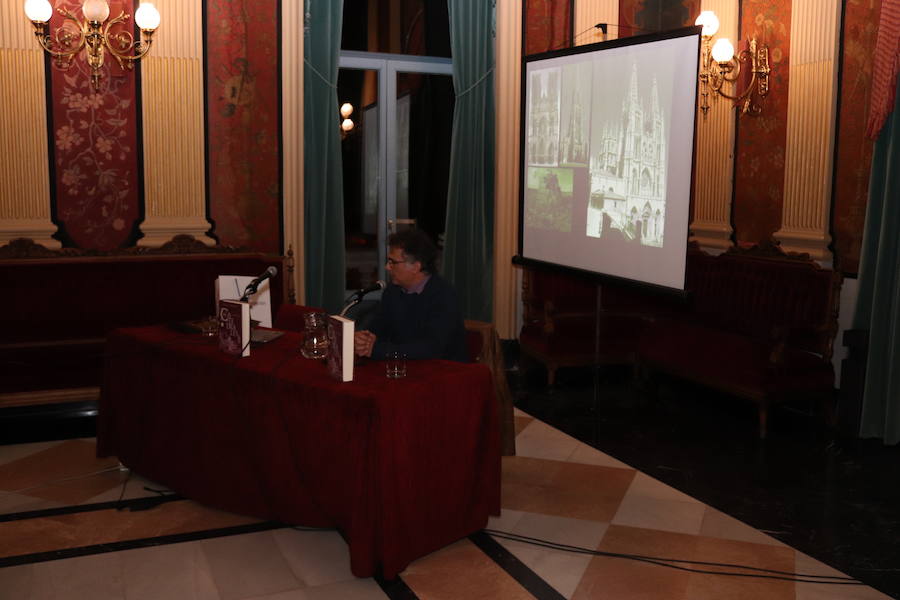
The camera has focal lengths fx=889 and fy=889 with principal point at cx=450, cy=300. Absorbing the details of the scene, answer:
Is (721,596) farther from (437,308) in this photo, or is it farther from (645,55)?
(645,55)

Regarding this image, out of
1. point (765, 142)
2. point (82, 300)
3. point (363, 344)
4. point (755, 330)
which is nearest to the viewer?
point (363, 344)

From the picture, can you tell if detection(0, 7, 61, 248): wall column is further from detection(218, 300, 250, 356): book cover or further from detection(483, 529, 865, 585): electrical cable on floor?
detection(483, 529, 865, 585): electrical cable on floor

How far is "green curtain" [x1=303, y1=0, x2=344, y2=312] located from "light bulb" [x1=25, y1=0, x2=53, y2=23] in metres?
1.69

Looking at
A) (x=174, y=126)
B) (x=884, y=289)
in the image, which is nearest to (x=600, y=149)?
(x=884, y=289)

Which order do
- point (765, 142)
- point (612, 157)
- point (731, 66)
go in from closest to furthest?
point (612, 157), point (765, 142), point (731, 66)

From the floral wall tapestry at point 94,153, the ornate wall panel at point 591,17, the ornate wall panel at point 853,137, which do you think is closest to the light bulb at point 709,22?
the ornate wall panel at point 591,17

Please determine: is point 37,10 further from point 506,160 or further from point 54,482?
point 506,160

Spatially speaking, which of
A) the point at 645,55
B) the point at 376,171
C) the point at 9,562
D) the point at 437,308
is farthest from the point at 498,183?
the point at 9,562

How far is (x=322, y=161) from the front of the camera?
21.0 feet

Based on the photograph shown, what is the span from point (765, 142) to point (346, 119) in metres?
3.15

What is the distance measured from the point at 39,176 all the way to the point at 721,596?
15.5 feet

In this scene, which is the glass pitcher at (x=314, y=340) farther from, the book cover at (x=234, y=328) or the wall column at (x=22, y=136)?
the wall column at (x=22, y=136)

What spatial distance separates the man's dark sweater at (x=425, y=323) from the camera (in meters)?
3.78

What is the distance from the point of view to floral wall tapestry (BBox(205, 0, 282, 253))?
6.02m
